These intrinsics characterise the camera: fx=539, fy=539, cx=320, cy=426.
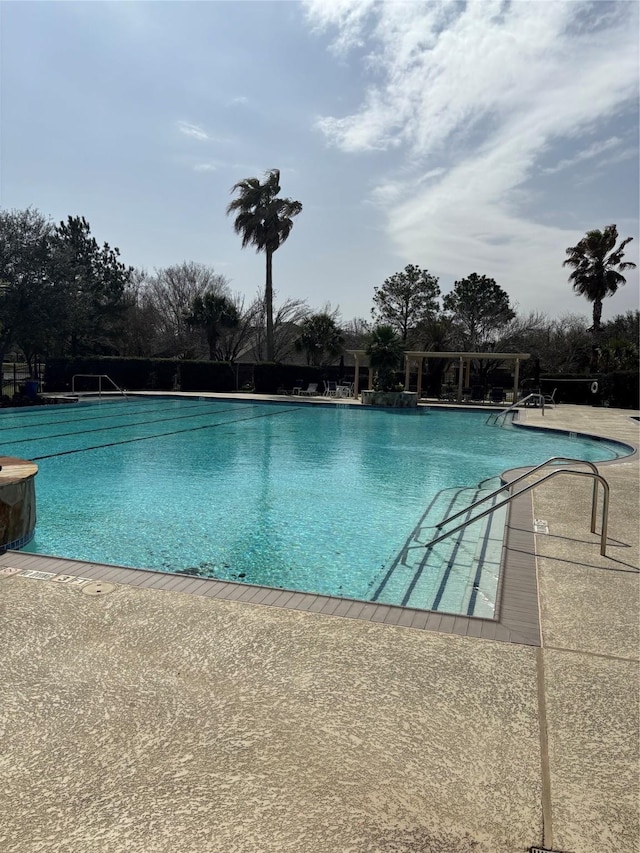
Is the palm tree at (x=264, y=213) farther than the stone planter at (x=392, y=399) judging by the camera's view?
Yes

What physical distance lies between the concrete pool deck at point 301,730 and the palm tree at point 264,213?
27390 millimetres

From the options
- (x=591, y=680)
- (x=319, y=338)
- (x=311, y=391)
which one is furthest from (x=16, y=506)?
(x=319, y=338)

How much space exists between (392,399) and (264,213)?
48.6 ft

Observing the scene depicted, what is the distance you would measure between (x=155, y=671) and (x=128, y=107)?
12220 millimetres

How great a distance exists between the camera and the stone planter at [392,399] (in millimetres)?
21094

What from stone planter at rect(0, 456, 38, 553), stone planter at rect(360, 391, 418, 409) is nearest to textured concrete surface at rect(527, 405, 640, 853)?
stone planter at rect(0, 456, 38, 553)

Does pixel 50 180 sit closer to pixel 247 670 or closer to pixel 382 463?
pixel 382 463

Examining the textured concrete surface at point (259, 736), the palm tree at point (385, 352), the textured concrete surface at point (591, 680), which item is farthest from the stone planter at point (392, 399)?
the textured concrete surface at point (259, 736)

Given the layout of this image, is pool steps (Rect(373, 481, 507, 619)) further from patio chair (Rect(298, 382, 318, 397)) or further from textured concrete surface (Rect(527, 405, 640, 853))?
patio chair (Rect(298, 382, 318, 397))

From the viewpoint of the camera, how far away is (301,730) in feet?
7.16

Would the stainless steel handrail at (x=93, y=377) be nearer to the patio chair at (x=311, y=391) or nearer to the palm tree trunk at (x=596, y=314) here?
the patio chair at (x=311, y=391)

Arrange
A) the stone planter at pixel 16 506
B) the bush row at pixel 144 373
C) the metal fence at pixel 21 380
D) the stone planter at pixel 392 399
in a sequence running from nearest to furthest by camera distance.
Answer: the stone planter at pixel 16 506 → the metal fence at pixel 21 380 → the stone planter at pixel 392 399 → the bush row at pixel 144 373

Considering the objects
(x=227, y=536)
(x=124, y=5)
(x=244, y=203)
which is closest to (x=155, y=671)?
(x=227, y=536)

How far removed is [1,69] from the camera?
9.72 metres
